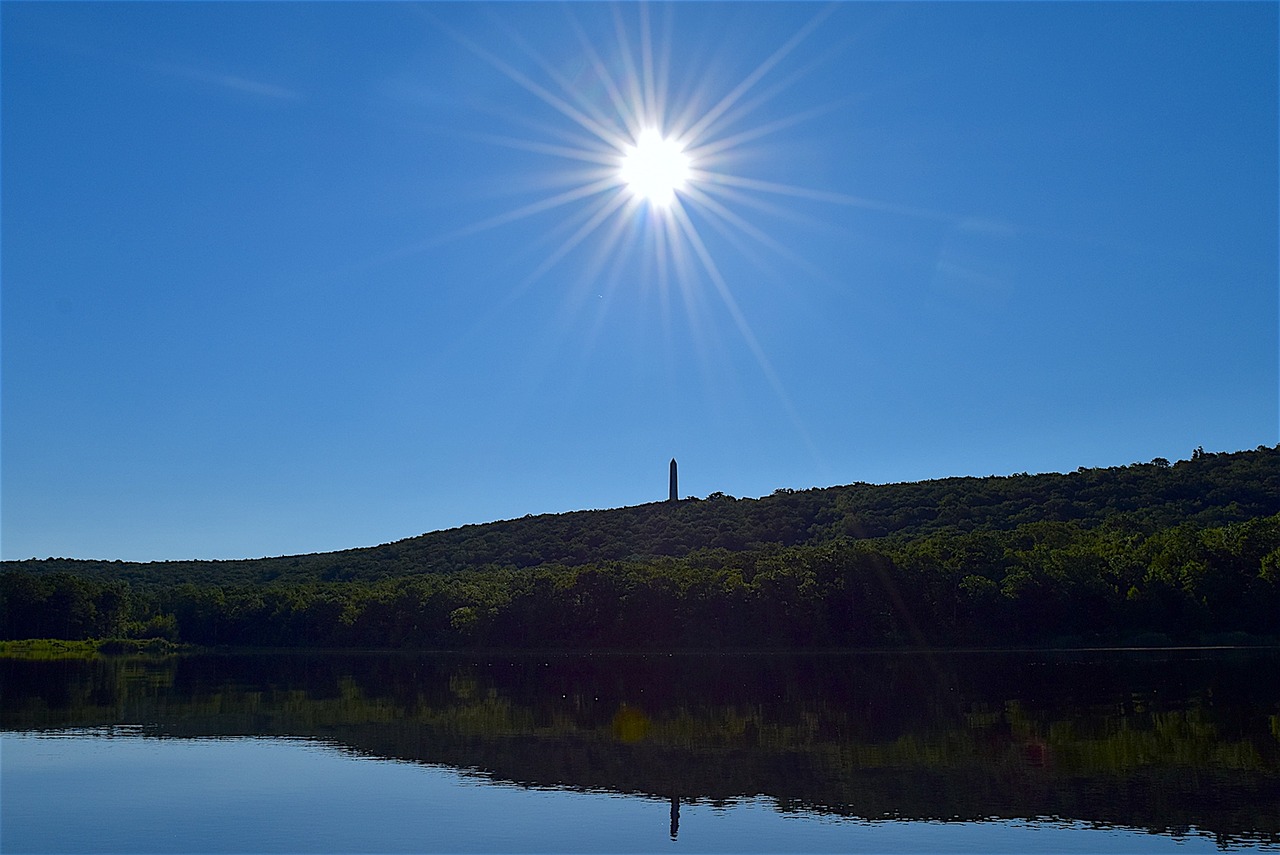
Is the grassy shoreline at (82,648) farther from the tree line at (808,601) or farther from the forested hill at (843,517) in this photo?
the forested hill at (843,517)

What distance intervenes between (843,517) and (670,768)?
123927mm

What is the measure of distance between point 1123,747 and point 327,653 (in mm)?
113115

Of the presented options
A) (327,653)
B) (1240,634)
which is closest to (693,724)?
(1240,634)

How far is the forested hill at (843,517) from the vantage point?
416 feet

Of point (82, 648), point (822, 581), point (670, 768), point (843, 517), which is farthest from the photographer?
point (843, 517)

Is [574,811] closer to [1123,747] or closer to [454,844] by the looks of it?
[454,844]

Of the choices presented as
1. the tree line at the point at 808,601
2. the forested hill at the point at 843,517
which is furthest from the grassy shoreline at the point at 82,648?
the forested hill at the point at 843,517

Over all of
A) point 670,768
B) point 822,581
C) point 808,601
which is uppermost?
point 822,581

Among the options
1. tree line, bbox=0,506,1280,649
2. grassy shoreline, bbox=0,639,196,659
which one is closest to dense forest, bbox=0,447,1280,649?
tree line, bbox=0,506,1280,649

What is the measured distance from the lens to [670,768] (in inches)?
1296

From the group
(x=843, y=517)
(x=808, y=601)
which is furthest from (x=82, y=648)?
(x=843, y=517)

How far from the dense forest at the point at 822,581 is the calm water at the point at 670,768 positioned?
33467 millimetres

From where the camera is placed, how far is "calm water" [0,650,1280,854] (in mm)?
23859

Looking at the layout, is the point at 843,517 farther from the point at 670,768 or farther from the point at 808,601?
the point at 670,768
